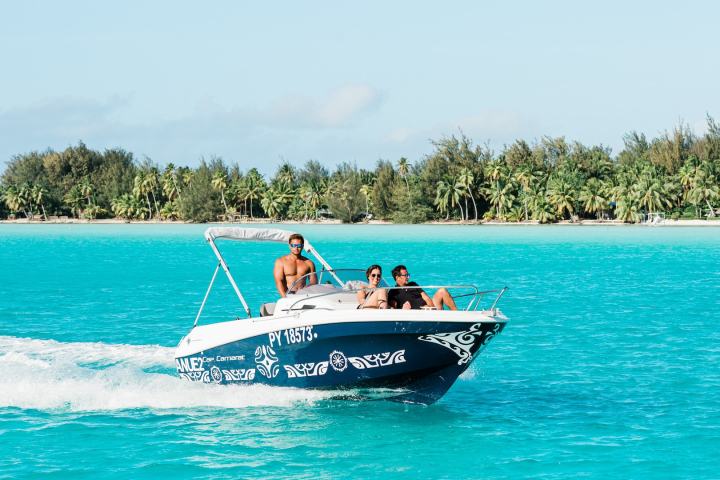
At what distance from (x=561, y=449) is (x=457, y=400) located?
8.27 ft

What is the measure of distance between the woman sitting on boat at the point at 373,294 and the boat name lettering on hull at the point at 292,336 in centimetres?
67

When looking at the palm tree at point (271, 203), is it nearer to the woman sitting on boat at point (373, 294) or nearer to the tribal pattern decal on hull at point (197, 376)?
the tribal pattern decal on hull at point (197, 376)

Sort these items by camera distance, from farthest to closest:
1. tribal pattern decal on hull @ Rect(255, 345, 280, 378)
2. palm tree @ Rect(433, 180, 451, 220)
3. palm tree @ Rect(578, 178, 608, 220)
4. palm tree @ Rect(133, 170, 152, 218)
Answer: palm tree @ Rect(133, 170, 152, 218) < palm tree @ Rect(433, 180, 451, 220) < palm tree @ Rect(578, 178, 608, 220) < tribal pattern decal on hull @ Rect(255, 345, 280, 378)

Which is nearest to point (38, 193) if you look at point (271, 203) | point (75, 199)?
point (75, 199)

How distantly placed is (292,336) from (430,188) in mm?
103991

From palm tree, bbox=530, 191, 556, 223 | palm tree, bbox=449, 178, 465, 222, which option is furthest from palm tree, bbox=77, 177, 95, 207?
palm tree, bbox=530, 191, 556, 223

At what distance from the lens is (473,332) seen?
10.4 m

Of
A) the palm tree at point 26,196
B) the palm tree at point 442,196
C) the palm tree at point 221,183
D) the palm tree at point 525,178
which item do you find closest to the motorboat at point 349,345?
the palm tree at point 525,178

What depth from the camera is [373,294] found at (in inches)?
424

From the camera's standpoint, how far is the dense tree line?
10094cm

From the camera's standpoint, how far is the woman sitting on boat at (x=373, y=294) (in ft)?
35.2

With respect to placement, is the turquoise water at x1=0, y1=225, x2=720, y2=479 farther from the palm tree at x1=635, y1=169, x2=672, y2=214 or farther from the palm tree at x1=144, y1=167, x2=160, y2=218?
the palm tree at x1=144, y1=167, x2=160, y2=218

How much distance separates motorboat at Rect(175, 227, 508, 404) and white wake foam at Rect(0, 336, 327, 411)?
0.81 feet

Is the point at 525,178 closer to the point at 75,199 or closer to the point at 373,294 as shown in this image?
the point at 75,199
